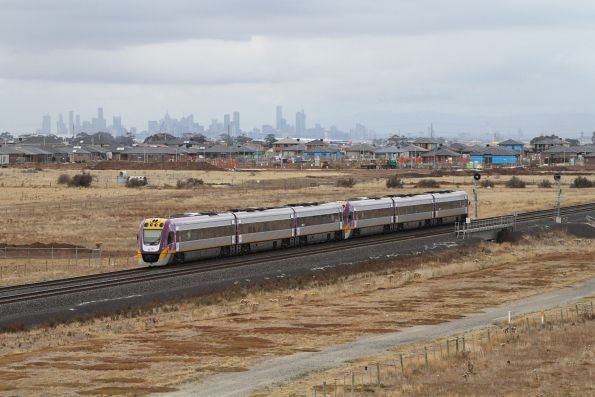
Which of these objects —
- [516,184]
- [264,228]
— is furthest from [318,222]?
[516,184]

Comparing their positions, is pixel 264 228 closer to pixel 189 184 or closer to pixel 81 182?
pixel 81 182

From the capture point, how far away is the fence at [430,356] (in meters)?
33.2

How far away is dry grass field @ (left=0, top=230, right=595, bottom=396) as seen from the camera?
120 feet

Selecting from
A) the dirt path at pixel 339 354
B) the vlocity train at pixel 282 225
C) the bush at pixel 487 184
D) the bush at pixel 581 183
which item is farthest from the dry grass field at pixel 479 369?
the bush at pixel 581 183

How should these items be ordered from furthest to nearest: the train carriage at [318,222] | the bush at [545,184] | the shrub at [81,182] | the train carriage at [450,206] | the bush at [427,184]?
the bush at [545,184]
the bush at [427,184]
the shrub at [81,182]
the train carriage at [450,206]
the train carriage at [318,222]

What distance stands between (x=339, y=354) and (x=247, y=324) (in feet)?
28.6

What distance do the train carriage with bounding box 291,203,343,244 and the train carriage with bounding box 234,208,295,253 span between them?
3.76ft

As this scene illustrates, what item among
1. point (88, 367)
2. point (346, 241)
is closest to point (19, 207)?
point (346, 241)

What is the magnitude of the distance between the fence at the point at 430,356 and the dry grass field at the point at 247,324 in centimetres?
428

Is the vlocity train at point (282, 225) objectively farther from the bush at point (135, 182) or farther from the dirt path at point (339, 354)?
the bush at point (135, 182)

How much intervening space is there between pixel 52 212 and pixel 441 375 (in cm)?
8174

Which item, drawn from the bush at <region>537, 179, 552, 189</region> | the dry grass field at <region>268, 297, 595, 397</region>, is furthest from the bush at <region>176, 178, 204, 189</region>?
the dry grass field at <region>268, 297, 595, 397</region>

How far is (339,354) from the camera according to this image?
40188 millimetres

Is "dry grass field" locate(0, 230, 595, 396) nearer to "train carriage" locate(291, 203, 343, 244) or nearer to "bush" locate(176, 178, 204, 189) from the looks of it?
"train carriage" locate(291, 203, 343, 244)
